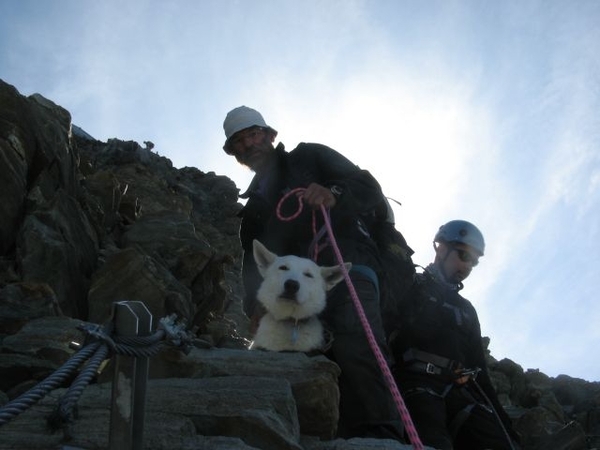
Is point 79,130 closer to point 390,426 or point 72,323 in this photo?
point 72,323

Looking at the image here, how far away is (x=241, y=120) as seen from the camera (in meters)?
7.55

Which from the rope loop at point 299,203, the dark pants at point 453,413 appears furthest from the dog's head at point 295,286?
the dark pants at point 453,413

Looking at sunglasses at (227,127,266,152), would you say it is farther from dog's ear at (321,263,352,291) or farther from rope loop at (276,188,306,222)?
dog's ear at (321,263,352,291)

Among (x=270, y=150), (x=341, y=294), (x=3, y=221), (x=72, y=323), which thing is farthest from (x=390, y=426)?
(x=3, y=221)

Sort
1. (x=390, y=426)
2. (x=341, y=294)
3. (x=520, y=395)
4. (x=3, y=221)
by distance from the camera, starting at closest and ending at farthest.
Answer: (x=390, y=426) < (x=341, y=294) < (x=3, y=221) < (x=520, y=395)

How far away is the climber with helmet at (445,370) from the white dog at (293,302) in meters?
1.64

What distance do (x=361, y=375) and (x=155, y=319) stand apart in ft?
25.7

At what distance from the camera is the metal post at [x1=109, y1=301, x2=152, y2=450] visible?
8.85 feet

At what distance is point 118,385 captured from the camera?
271 cm

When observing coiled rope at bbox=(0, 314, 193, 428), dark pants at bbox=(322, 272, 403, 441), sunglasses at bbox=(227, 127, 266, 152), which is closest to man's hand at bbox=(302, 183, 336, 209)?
dark pants at bbox=(322, 272, 403, 441)

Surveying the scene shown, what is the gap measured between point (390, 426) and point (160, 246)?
13.8 metres

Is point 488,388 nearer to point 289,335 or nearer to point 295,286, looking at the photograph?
point 289,335

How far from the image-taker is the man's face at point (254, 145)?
7.53 metres

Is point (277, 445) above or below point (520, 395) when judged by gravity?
below
